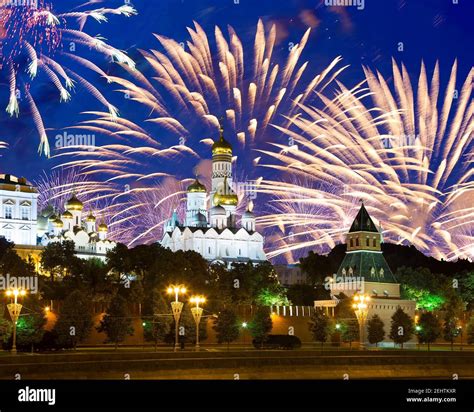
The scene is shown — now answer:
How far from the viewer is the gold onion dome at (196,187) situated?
11075cm

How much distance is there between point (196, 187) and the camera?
363ft

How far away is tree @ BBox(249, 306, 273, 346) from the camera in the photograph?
65.7 meters

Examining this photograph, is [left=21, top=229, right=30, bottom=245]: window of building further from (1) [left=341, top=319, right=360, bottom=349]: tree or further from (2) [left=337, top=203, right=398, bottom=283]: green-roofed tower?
(1) [left=341, top=319, right=360, bottom=349]: tree

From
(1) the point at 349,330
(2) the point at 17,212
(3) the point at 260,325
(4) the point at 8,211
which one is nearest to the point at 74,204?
(2) the point at 17,212

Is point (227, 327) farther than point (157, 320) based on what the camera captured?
Yes

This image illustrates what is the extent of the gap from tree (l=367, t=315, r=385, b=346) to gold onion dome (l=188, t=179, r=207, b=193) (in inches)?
1689

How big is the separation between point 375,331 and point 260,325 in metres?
9.06

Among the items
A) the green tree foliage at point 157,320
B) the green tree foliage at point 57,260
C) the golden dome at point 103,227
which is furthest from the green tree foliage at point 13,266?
the golden dome at point 103,227

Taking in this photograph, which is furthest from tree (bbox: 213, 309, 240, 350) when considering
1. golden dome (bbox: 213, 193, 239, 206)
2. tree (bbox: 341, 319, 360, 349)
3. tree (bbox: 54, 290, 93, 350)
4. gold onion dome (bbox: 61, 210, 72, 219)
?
golden dome (bbox: 213, 193, 239, 206)

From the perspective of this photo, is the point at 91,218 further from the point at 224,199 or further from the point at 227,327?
the point at 227,327

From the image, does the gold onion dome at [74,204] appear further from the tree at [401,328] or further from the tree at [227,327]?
the tree at [401,328]
